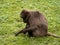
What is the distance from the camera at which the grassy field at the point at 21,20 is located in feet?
26.4

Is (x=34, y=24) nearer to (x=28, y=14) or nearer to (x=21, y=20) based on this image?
(x=28, y=14)

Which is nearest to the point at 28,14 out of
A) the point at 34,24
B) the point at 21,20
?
the point at 34,24

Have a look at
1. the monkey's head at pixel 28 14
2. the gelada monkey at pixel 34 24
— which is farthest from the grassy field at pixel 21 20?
the monkey's head at pixel 28 14

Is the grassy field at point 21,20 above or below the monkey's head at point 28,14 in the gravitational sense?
below

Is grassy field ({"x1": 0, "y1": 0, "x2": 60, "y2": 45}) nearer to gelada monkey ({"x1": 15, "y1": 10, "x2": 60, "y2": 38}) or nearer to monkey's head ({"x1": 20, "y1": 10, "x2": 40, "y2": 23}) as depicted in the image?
gelada monkey ({"x1": 15, "y1": 10, "x2": 60, "y2": 38})

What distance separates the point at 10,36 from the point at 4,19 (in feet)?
5.12

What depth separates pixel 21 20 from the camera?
9883mm

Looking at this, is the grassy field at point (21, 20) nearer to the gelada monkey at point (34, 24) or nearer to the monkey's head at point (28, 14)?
the gelada monkey at point (34, 24)

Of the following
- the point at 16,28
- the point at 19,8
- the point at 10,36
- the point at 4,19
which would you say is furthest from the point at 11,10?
the point at 10,36

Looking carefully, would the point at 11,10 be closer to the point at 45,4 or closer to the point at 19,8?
the point at 19,8

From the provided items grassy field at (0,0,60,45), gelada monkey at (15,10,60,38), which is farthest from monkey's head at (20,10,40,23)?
grassy field at (0,0,60,45)

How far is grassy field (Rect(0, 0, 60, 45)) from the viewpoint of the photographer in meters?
8.05

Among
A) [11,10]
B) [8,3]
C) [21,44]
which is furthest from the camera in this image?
[8,3]

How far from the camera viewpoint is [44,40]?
8.09 metres
